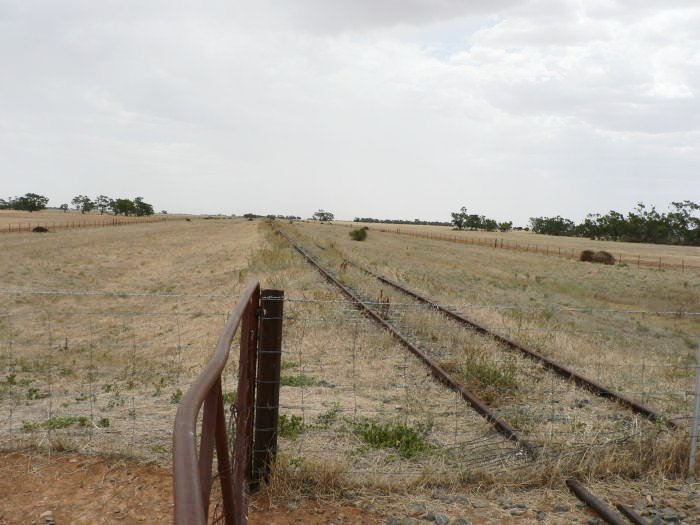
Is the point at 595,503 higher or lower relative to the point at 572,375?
lower

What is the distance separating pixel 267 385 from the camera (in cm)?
516

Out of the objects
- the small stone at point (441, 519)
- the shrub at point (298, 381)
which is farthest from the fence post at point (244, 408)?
the shrub at point (298, 381)

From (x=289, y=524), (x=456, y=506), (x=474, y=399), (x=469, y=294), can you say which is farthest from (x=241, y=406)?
(x=469, y=294)

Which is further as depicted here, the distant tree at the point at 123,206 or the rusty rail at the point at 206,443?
the distant tree at the point at 123,206

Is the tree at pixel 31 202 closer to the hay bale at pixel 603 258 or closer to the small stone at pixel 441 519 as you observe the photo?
the hay bale at pixel 603 258

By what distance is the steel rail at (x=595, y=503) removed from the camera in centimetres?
475

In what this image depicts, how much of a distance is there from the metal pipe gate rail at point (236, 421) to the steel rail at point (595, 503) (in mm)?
2741

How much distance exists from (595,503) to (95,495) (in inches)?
170

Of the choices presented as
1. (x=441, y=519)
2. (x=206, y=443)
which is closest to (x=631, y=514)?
(x=441, y=519)

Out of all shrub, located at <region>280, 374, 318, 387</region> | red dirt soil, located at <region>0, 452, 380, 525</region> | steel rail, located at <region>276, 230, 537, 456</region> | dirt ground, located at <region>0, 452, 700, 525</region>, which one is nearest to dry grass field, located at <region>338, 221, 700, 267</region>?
steel rail, located at <region>276, 230, 537, 456</region>

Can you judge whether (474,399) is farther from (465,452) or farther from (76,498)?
(76,498)

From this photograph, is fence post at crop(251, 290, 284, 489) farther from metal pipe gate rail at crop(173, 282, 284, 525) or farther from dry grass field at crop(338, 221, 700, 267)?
dry grass field at crop(338, 221, 700, 267)

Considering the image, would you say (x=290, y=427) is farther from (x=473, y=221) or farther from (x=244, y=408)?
(x=473, y=221)

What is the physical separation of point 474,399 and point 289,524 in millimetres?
3630
